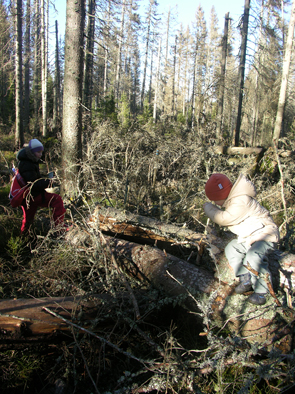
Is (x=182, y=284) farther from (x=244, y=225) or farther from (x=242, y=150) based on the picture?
(x=242, y=150)

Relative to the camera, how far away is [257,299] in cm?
232

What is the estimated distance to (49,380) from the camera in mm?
2016

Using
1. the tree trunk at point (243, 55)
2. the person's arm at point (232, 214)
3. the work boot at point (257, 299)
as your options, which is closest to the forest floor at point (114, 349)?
the work boot at point (257, 299)

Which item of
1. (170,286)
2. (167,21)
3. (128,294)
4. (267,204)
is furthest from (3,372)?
(167,21)

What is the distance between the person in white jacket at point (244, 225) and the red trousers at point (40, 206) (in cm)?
250

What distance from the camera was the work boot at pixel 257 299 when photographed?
2314 millimetres

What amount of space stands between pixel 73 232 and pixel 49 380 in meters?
1.88


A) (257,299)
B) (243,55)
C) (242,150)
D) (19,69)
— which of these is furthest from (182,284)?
(243,55)

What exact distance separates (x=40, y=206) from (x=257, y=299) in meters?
3.59

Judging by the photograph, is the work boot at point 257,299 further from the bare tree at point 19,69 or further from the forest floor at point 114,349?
the bare tree at point 19,69

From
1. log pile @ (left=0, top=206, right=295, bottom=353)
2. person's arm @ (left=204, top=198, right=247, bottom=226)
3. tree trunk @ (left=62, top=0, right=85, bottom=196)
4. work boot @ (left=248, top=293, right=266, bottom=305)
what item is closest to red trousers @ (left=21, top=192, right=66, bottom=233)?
tree trunk @ (left=62, top=0, right=85, bottom=196)

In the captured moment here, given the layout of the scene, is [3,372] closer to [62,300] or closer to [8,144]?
[62,300]

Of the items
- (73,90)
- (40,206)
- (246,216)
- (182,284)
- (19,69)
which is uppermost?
(19,69)

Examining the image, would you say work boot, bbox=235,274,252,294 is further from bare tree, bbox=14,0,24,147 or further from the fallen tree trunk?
bare tree, bbox=14,0,24,147
